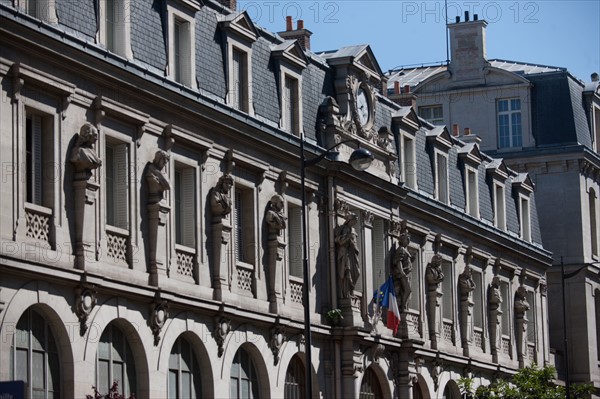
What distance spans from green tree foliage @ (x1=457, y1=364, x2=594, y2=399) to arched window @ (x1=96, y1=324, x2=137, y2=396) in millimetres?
22290

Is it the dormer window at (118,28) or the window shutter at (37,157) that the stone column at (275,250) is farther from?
the window shutter at (37,157)

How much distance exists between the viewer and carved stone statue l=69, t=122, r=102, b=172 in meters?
40.4

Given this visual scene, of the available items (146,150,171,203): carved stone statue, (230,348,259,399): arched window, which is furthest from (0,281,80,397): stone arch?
(230,348,259,399): arched window

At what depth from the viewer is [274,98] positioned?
5178 centimetres

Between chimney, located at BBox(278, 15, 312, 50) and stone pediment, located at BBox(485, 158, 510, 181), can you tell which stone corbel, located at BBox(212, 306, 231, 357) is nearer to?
chimney, located at BBox(278, 15, 312, 50)

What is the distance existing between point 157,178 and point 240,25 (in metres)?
7.60

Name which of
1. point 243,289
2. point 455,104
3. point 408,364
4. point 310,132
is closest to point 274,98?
point 310,132

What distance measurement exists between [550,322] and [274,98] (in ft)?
108

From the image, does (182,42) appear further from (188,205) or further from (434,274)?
(434,274)

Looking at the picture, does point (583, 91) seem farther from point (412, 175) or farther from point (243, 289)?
point (243, 289)

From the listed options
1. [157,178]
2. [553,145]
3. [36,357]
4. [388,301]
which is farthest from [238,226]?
[553,145]

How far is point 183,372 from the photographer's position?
150ft

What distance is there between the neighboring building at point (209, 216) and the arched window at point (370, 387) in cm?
14

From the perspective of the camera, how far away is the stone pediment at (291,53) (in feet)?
172
